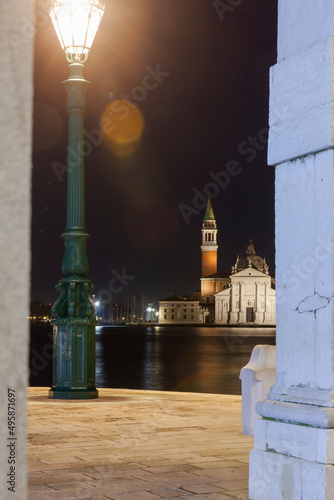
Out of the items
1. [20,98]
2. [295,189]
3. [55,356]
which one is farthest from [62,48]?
[20,98]

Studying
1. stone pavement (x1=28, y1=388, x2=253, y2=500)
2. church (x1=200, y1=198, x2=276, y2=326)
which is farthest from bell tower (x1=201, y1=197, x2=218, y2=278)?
stone pavement (x1=28, y1=388, x2=253, y2=500)

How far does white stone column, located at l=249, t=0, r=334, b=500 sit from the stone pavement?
46cm

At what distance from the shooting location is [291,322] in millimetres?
3986

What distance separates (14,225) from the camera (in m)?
1.23

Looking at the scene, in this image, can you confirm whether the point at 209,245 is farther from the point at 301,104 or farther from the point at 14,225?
the point at 14,225

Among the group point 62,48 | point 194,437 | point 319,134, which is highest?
point 62,48

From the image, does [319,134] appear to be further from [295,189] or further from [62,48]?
[62,48]

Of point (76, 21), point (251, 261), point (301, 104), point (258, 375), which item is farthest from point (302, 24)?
point (251, 261)

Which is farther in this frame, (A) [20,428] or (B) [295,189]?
(B) [295,189]

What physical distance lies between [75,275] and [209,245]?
549ft

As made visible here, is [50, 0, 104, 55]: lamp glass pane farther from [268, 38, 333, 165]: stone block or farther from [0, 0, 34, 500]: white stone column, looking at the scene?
[0, 0, 34, 500]: white stone column

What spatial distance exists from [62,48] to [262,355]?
16.7ft

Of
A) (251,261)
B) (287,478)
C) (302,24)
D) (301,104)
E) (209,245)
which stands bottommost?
(287,478)

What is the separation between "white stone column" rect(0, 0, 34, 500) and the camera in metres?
1.20
